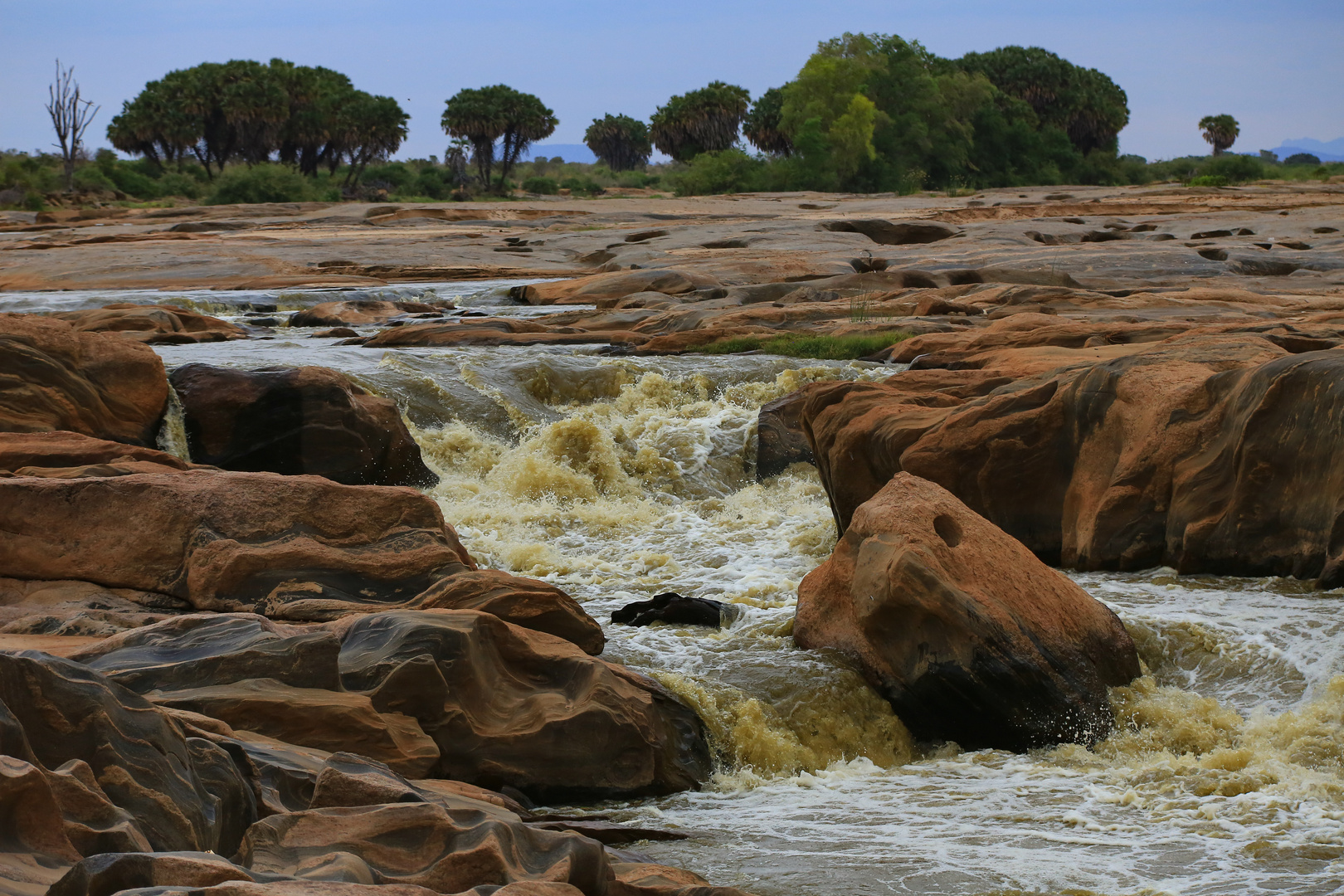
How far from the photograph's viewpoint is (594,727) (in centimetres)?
542

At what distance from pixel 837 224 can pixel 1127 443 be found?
2196 cm

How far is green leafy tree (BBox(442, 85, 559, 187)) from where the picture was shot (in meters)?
59.7

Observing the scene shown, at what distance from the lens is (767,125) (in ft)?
214

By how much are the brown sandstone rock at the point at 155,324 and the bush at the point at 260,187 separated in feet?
91.7

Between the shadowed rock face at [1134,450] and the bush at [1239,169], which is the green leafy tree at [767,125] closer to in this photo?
the bush at [1239,169]

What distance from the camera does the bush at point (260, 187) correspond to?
1683 inches

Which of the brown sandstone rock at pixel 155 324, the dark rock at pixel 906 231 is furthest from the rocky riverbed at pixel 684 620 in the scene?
the dark rock at pixel 906 231

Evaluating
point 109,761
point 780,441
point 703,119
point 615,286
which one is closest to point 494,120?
point 703,119

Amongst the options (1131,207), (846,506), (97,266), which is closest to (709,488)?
(846,506)

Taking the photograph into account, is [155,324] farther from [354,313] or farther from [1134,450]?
[1134,450]

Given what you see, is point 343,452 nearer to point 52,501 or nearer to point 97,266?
point 52,501

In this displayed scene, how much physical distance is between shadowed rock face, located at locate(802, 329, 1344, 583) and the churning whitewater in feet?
0.92

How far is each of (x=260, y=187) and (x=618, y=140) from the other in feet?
156

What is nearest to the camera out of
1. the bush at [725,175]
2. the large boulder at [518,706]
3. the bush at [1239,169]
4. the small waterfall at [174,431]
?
the large boulder at [518,706]
